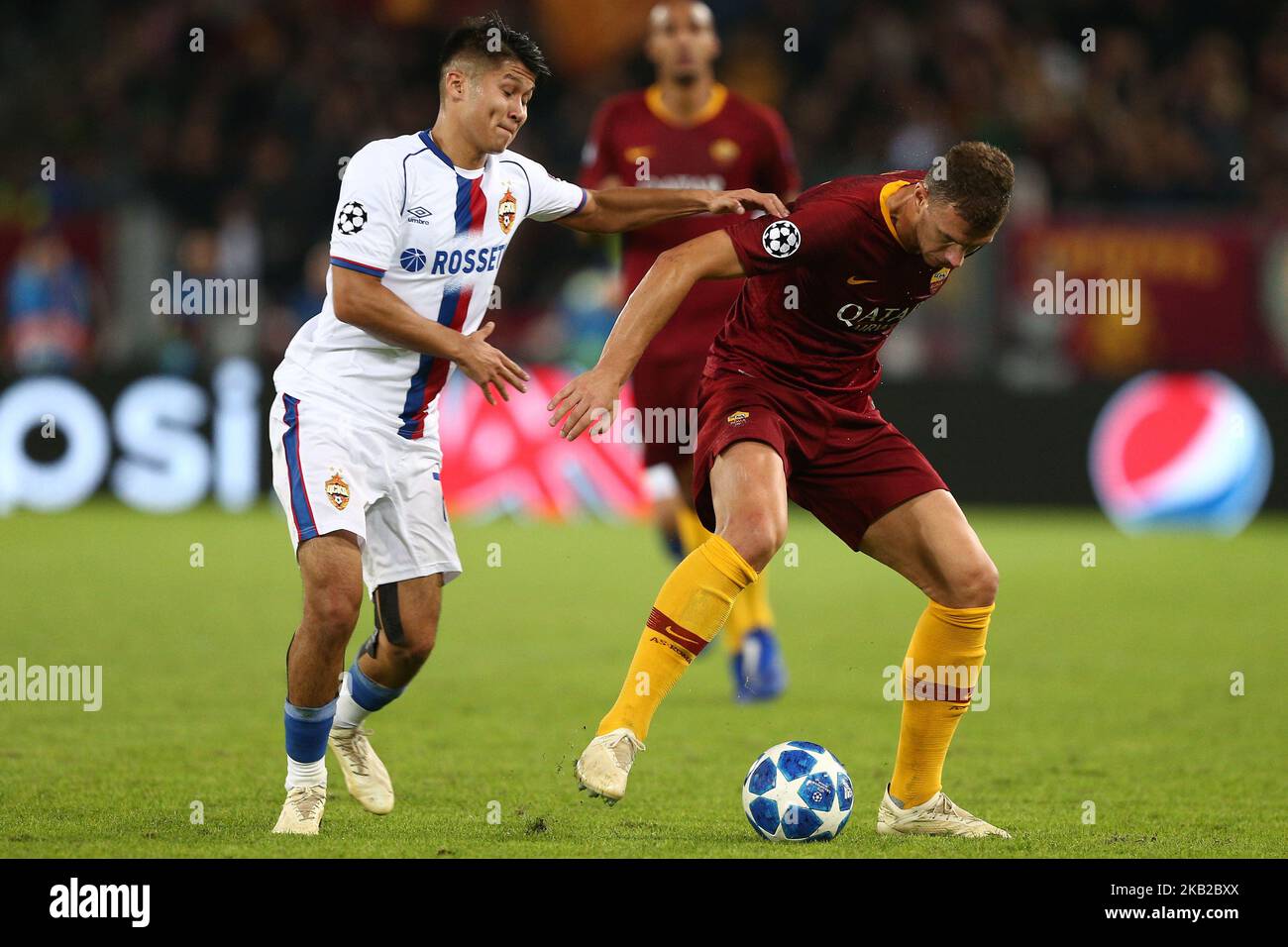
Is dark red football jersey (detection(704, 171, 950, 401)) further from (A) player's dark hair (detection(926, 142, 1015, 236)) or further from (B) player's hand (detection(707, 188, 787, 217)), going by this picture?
(A) player's dark hair (detection(926, 142, 1015, 236))

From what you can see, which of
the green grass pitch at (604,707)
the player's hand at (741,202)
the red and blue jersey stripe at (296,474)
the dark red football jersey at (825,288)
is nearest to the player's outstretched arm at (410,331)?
the red and blue jersey stripe at (296,474)

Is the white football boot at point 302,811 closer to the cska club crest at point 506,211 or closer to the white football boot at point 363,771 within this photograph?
the white football boot at point 363,771

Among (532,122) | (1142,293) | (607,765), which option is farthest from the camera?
(532,122)

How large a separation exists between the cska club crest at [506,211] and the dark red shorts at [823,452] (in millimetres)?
797

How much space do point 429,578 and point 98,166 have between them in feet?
47.8

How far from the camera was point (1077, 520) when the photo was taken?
1488 cm

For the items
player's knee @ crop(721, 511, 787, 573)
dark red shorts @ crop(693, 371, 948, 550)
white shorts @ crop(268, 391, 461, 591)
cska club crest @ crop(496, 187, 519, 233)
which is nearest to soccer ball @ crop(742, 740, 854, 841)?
player's knee @ crop(721, 511, 787, 573)

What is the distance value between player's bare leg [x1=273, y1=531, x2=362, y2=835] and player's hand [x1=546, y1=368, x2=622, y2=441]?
716mm

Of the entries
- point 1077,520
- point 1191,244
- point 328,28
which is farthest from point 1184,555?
point 328,28

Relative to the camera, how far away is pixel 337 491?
507cm

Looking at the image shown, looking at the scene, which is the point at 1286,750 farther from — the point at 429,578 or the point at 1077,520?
the point at 1077,520

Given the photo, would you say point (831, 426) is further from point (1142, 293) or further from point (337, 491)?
point (1142, 293)

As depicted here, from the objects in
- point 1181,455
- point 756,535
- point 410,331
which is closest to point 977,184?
point 756,535

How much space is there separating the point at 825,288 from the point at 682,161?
295 centimetres
